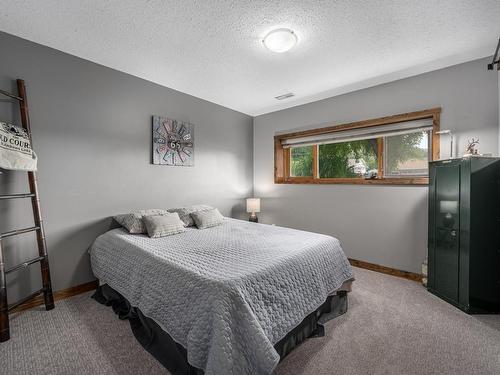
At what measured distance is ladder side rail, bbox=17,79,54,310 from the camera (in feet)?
6.84

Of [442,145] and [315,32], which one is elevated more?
[315,32]

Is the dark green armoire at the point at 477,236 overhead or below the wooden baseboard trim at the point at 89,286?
overhead

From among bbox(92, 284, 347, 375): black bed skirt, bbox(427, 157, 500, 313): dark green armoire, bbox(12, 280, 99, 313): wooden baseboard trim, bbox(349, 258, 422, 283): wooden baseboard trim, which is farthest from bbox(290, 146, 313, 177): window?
bbox(12, 280, 99, 313): wooden baseboard trim

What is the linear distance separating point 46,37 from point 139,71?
84 cm

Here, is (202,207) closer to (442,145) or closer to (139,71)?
(139,71)

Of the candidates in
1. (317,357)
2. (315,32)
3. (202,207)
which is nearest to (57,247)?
(202,207)

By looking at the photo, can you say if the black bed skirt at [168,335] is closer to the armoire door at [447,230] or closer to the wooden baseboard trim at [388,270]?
the armoire door at [447,230]

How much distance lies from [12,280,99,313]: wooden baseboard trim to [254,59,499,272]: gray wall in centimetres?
275

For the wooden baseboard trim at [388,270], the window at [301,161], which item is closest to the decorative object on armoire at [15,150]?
the window at [301,161]

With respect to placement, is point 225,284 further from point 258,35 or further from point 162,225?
point 258,35

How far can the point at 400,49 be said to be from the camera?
7.61 ft

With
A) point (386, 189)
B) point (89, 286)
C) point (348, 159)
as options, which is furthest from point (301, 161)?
point (89, 286)

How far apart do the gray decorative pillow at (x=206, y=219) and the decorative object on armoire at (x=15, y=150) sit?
5.33 feet

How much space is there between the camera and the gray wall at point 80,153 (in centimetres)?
215
